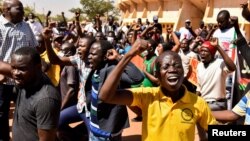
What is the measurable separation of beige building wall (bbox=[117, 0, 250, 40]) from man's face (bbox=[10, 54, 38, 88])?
584 inches

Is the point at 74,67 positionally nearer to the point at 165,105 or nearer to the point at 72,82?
the point at 72,82

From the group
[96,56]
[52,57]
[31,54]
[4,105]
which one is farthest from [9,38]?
[31,54]

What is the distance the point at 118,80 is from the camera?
2.61 metres

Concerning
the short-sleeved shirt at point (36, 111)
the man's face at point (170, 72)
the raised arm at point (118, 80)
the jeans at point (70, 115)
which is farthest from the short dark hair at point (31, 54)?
the jeans at point (70, 115)

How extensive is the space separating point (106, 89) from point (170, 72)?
44 cm

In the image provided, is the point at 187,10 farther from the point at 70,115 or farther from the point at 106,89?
the point at 106,89

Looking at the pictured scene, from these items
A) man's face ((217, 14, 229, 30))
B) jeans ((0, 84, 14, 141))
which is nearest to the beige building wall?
man's face ((217, 14, 229, 30))

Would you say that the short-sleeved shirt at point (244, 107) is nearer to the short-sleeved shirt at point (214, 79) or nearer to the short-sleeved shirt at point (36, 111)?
the short-sleeved shirt at point (36, 111)

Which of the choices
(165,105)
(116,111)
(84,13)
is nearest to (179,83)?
(165,105)

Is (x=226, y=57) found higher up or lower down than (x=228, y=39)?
lower down

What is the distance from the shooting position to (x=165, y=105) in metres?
2.66

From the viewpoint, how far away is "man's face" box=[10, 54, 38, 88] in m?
2.72

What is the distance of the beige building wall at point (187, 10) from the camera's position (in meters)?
19.5

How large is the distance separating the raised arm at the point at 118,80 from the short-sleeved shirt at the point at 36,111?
34 centimetres
